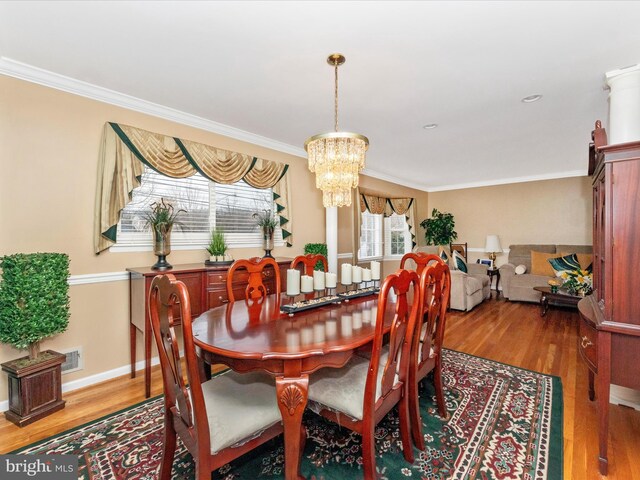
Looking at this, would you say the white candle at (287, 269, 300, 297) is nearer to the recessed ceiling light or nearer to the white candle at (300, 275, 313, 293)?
the white candle at (300, 275, 313, 293)

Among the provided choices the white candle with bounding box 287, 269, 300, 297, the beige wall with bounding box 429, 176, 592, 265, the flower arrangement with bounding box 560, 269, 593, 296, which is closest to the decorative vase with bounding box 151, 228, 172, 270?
the white candle with bounding box 287, 269, 300, 297

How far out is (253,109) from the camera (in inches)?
115

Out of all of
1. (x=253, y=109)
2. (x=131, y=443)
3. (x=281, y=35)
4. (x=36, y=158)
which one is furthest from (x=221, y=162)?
(x=131, y=443)

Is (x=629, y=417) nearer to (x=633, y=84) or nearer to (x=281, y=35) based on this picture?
(x=633, y=84)

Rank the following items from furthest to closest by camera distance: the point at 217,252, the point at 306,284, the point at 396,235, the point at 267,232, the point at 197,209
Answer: the point at 396,235
the point at 267,232
the point at 197,209
the point at 217,252
the point at 306,284

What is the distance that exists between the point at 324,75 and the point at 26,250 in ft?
8.31

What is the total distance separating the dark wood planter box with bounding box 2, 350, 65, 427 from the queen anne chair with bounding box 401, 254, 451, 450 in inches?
94.0

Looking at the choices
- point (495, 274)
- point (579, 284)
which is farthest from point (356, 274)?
point (495, 274)

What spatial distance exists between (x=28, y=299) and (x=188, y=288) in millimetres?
1013

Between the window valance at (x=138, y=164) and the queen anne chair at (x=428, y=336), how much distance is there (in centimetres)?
240

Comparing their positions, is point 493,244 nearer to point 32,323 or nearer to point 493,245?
point 493,245

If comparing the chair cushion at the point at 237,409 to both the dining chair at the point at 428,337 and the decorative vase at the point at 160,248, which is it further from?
the decorative vase at the point at 160,248

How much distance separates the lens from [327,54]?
2.05 m

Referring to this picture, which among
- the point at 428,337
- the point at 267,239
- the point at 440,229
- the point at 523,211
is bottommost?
the point at 428,337
